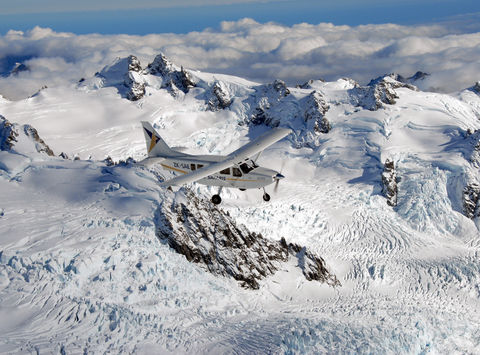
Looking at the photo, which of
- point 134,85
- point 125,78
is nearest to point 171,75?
point 134,85

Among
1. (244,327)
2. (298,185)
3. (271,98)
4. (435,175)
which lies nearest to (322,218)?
(298,185)

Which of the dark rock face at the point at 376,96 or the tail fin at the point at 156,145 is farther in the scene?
the dark rock face at the point at 376,96

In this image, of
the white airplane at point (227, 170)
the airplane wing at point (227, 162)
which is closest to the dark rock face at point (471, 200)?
the airplane wing at point (227, 162)

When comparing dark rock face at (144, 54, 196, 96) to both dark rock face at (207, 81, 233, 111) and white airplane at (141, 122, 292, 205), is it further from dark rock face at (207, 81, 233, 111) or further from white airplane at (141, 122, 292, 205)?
white airplane at (141, 122, 292, 205)

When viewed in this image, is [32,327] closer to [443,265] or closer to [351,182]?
[443,265]

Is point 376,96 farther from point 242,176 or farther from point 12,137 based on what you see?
point 242,176

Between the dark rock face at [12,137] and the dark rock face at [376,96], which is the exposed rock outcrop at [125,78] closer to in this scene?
the dark rock face at [12,137]

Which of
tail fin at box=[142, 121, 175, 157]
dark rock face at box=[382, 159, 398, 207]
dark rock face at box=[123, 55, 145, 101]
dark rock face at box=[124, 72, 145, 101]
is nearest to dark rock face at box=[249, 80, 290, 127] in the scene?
dark rock face at box=[124, 72, 145, 101]
